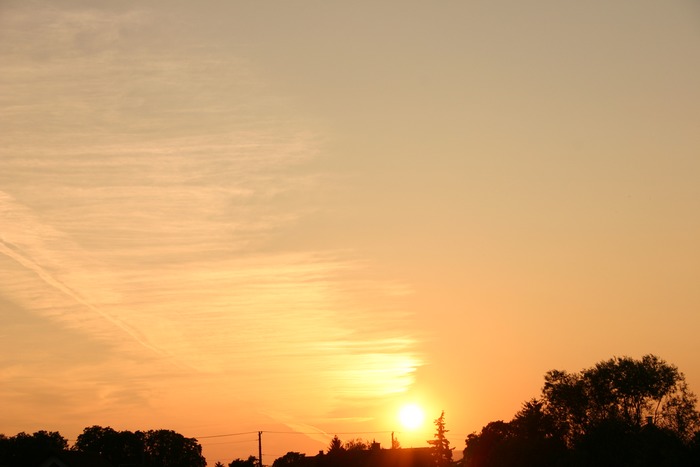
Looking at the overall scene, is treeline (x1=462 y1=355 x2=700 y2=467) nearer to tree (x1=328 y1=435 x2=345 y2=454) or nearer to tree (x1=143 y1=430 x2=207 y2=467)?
tree (x1=328 y1=435 x2=345 y2=454)

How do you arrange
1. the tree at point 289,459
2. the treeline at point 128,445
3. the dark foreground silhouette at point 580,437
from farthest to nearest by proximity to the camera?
the treeline at point 128,445, the tree at point 289,459, the dark foreground silhouette at point 580,437

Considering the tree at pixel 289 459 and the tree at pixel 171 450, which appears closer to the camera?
the tree at pixel 289 459

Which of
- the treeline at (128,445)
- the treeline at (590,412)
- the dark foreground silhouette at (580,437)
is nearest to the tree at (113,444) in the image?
the treeline at (128,445)

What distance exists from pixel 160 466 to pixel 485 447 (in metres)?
71.6

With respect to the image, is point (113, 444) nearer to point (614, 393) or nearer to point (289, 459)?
point (289, 459)

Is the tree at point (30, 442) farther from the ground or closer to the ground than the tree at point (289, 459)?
farther from the ground

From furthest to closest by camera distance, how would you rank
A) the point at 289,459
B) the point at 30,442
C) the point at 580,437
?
1. the point at 30,442
2. the point at 289,459
3. the point at 580,437

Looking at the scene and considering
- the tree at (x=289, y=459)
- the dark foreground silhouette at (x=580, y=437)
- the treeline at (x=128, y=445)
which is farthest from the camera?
the treeline at (x=128, y=445)

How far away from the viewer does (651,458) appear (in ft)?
240

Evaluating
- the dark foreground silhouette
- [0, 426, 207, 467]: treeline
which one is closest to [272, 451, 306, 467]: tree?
the dark foreground silhouette

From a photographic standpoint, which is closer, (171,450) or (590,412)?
(590,412)

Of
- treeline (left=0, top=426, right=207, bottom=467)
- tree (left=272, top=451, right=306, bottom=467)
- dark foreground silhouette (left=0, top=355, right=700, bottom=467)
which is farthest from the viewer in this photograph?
treeline (left=0, top=426, right=207, bottom=467)

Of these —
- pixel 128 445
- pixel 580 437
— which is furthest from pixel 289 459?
pixel 580 437

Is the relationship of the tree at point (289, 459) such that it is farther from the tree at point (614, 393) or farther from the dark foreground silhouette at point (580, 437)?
the tree at point (614, 393)
